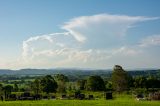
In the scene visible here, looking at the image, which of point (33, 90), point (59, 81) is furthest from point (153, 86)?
point (33, 90)

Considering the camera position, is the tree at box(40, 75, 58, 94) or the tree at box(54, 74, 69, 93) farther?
the tree at box(40, 75, 58, 94)

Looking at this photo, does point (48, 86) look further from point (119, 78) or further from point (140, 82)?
point (140, 82)

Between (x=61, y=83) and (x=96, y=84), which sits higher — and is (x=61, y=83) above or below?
above

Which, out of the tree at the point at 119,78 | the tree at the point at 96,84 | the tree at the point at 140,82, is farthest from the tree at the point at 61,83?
the tree at the point at 140,82

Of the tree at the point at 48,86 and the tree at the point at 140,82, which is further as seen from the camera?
the tree at the point at 140,82

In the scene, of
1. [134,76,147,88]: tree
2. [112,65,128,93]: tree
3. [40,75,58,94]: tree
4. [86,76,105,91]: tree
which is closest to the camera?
[112,65,128,93]: tree

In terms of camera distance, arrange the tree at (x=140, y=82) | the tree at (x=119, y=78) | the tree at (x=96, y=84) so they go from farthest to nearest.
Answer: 1. the tree at (x=140, y=82)
2. the tree at (x=96, y=84)
3. the tree at (x=119, y=78)

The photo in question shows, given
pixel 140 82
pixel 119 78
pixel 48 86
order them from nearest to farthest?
pixel 119 78, pixel 48 86, pixel 140 82

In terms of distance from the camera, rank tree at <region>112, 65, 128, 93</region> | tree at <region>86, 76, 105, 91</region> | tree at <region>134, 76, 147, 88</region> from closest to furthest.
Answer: tree at <region>112, 65, 128, 93</region> → tree at <region>86, 76, 105, 91</region> → tree at <region>134, 76, 147, 88</region>

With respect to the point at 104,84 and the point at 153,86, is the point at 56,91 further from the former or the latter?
the point at 153,86

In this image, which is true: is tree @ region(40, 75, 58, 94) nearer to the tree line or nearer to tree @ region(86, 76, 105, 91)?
the tree line

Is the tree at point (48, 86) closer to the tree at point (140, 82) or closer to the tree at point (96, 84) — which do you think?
the tree at point (96, 84)

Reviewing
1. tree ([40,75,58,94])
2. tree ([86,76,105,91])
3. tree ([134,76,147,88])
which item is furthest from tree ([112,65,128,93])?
tree ([40,75,58,94])

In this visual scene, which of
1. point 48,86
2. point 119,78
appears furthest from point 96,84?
point 48,86
